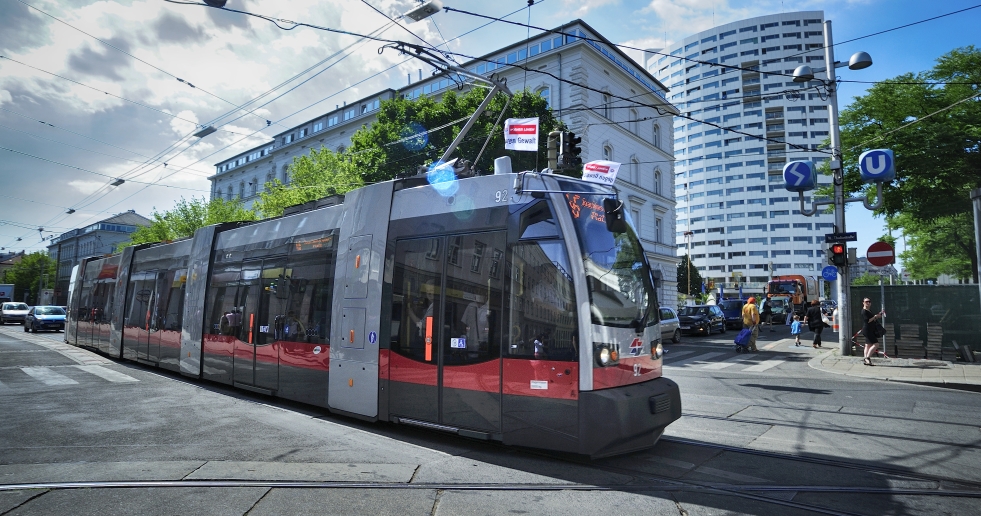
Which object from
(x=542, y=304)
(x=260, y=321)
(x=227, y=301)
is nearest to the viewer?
(x=542, y=304)

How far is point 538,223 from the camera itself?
18.6 ft

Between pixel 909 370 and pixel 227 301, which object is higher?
pixel 227 301

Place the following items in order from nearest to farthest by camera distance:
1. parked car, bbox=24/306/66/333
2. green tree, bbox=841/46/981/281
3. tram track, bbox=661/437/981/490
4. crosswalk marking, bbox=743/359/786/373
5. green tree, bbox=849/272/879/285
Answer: tram track, bbox=661/437/981/490 → crosswalk marking, bbox=743/359/786/373 → green tree, bbox=841/46/981/281 → parked car, bbox=24/306/66/333 → green tree, bbox=849/272/879/285

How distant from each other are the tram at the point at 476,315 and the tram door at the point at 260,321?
0.04 metres

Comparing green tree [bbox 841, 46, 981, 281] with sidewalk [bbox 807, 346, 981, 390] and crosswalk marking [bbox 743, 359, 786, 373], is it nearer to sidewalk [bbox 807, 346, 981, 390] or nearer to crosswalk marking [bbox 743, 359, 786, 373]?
sidewalk [bbox 807, 346, 981, 390]

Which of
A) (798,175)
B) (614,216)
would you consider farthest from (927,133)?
(614,216)

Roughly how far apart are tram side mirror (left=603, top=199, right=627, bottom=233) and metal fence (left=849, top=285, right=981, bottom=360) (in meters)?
12.9

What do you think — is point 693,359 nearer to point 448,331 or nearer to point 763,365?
point 763,365

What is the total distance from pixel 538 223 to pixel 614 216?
0.80m

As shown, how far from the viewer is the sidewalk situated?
1131 centimetres

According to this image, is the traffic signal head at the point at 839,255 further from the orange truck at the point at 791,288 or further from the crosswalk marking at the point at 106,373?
the orange truck at the point at 791,288

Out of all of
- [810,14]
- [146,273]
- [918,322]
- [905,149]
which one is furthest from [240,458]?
[810,14]

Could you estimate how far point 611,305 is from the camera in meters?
5.53

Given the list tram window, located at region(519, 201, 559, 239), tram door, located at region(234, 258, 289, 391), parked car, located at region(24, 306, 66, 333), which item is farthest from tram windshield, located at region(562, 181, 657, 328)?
parked car, located at region(24, 306, 66, 333)
